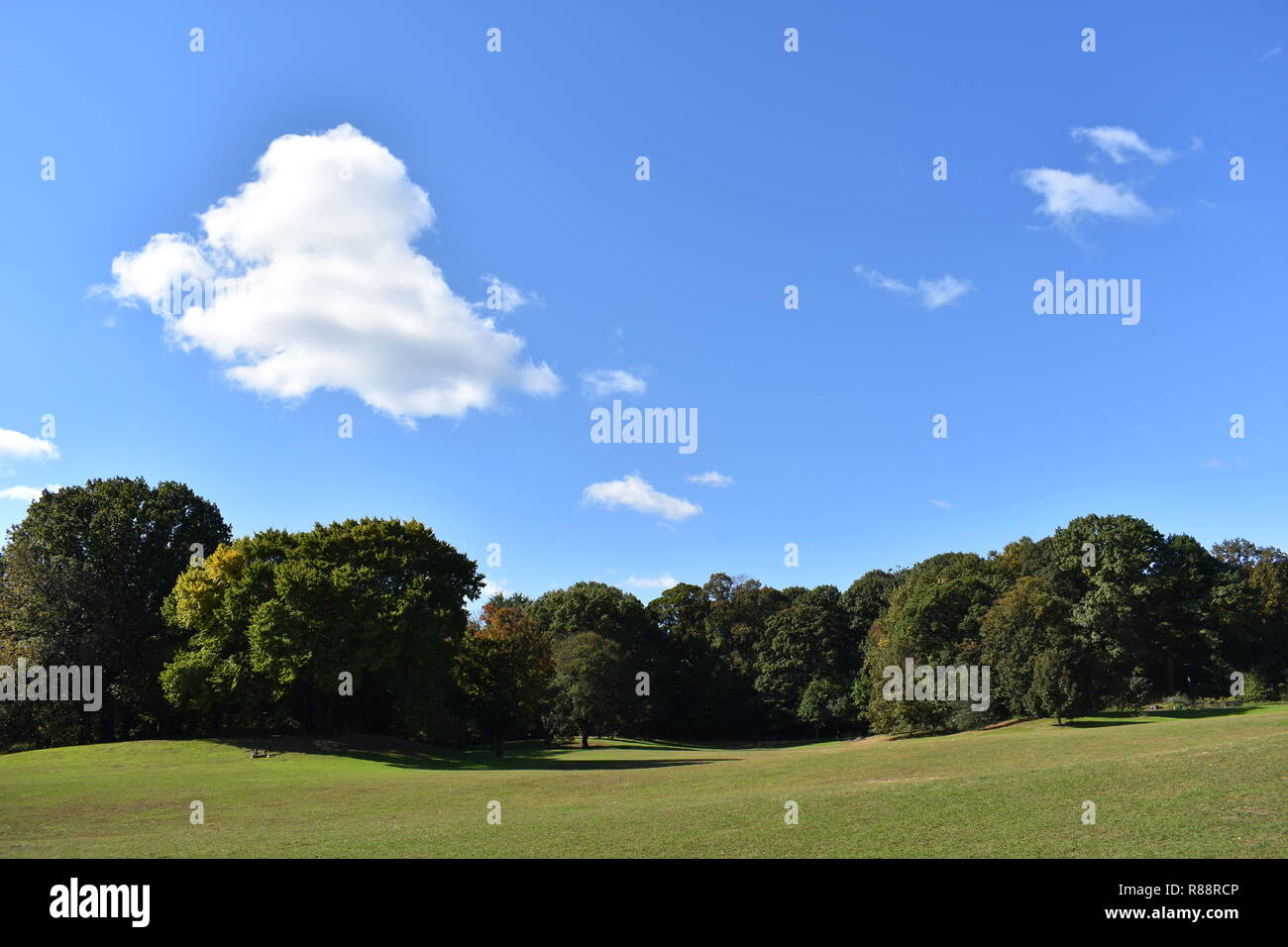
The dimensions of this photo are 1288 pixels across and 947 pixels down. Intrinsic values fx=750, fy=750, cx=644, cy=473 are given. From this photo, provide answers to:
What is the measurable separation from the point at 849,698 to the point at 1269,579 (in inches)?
1792

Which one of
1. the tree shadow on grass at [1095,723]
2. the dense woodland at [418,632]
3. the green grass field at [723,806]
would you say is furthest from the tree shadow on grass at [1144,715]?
the green grass field at [723,806]

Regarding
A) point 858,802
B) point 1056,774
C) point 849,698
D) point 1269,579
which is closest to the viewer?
point 858,802

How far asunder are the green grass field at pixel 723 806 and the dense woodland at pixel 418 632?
9.75 metres

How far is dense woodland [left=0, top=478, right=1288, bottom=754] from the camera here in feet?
168

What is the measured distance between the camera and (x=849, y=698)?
87.2m

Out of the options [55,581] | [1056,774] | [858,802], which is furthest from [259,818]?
[55,581]

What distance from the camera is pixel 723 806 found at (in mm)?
22500

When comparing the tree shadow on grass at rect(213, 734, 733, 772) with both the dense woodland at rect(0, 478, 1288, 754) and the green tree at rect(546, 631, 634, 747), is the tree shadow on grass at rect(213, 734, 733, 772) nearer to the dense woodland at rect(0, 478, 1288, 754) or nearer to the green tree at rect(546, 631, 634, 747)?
the dense woodland at rect(0, 478, 1288, 754)

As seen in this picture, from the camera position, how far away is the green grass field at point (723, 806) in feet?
50.3

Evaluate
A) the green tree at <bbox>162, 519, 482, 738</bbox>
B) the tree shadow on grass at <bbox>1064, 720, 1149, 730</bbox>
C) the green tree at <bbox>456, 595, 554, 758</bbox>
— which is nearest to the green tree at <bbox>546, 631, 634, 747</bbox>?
the green tree at <bbox>456, 595, 554, 758</bbox>

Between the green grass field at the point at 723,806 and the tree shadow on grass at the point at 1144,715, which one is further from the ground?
the green grass field at the point at 723,806

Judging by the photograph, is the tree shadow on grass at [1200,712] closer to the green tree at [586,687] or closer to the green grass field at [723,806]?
the green grass field at [723,806]

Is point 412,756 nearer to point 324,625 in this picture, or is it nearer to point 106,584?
point 324,625
